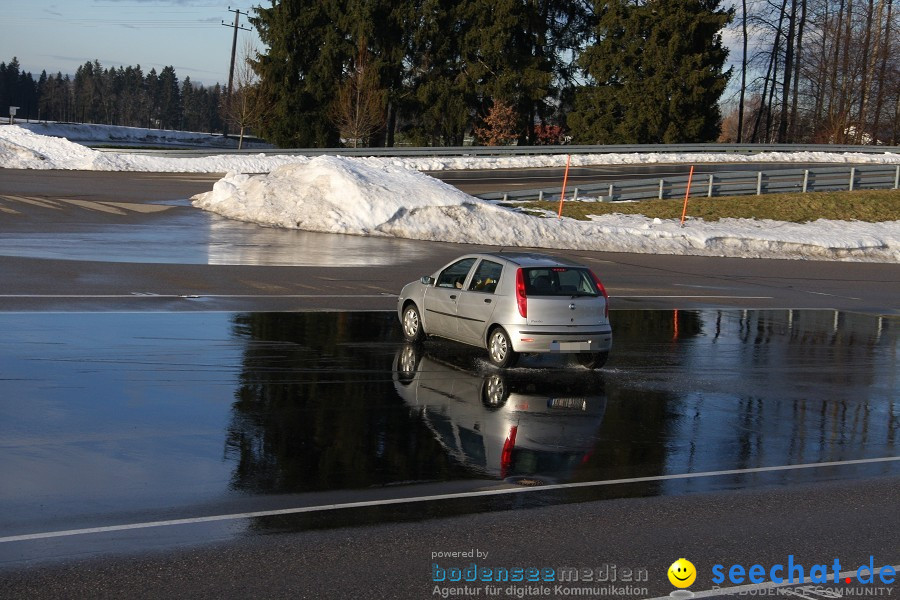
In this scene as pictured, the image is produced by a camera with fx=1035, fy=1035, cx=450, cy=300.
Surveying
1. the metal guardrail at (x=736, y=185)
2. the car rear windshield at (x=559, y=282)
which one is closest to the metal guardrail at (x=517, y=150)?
the metal guardrail at (x=736, y=185)

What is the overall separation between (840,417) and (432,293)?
5.79 metres

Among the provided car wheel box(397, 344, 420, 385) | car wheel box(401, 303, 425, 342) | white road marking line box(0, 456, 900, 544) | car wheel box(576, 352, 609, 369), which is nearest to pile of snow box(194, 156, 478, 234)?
car wheel box(401, 303, 425, 342)

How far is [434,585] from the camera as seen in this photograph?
611cm

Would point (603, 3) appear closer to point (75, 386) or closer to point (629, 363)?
point (629, 363)

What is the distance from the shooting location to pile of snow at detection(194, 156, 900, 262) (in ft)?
100

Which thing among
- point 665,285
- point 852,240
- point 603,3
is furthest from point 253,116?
point 665,285

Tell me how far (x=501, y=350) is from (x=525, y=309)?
2.18 feet

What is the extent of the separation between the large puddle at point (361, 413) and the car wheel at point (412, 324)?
0.19 meters

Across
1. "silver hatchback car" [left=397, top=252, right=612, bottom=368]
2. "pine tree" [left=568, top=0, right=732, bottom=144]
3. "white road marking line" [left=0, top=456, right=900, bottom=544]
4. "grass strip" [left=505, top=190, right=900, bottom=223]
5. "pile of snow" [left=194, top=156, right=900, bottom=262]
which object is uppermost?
"pine tree" [left=568, top=0, right=732, bottom=144]

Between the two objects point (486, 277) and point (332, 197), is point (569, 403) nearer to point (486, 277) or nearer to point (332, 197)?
point (486, 277)

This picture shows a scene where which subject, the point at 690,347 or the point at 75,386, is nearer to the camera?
the point at 75,386

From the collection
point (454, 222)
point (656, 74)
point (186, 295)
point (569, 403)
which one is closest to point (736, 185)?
point (454, 222)

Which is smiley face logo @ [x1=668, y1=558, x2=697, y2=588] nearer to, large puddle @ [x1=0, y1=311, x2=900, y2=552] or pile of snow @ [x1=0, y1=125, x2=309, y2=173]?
large puddle @ [x1=0, y1=311, x2=900, y2=552]

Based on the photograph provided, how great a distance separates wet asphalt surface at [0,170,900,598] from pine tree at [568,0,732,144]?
4902cm
